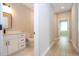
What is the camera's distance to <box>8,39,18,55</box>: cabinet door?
3.21 meters

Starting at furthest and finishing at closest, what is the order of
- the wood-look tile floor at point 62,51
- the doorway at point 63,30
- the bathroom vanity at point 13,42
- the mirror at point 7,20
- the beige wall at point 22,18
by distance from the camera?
1. the doorway at point 63,30
2. the beige wall at point 22,18
3. the mirror at point 7,20
4. the wood-look tile floor at point 62,51
5. the bathroom vanity at point 13,42

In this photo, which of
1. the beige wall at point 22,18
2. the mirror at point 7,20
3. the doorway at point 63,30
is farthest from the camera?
the doorway at point 63,30

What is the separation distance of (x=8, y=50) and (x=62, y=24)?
545 cm

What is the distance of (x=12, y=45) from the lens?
11.1ft

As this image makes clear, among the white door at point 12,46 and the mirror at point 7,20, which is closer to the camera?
the white door at point 12,46

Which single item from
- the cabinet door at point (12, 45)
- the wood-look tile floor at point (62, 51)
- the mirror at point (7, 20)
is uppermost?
the mirror at point (7, 20)

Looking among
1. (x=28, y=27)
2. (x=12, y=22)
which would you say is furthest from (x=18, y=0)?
(x=28, y=27)

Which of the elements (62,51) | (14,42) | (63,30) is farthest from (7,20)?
(63,30)

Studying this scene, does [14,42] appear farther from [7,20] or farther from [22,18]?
[22,18]

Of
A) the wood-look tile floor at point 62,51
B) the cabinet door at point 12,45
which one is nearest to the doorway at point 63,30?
the wood-look tile floor at point 62,51

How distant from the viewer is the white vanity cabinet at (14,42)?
3.16 metres

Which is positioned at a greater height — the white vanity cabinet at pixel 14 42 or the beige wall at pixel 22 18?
the beige wall at pixel 22 18

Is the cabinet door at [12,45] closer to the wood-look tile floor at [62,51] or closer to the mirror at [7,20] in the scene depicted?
the mirror at [7,20]

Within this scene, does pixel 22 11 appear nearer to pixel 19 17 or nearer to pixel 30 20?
pixel 19 17
